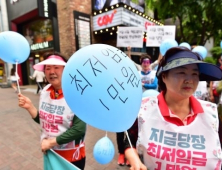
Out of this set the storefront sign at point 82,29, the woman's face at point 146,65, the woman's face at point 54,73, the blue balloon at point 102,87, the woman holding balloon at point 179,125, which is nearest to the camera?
the blue balloon at point 102,87

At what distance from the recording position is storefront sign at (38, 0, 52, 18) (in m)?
7.39

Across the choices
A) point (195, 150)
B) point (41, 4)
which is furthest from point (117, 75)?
point (41, 4)

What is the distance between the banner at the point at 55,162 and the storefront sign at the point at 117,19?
626 cm

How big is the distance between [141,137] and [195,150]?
1.06ft

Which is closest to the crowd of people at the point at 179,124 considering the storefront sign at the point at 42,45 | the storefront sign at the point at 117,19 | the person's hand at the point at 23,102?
the person's hand at the point at 23,102

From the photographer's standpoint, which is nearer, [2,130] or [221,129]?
[221,129]

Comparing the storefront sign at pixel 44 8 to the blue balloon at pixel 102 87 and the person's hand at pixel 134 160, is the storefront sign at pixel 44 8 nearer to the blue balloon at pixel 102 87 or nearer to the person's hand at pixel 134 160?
the blue balloon at pixel 102 87

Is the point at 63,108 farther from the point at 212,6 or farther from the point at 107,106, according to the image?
the point at 212,6

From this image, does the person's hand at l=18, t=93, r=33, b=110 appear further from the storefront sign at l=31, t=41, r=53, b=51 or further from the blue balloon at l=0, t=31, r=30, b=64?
the storefront sign at l=31, t=41, r=53, b=51

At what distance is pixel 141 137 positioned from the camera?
109 cm

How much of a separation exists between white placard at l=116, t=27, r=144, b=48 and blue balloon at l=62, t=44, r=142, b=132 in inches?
102

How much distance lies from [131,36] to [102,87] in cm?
283

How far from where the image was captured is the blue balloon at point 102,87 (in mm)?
852

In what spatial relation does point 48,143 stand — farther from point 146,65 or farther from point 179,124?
point 146,65
